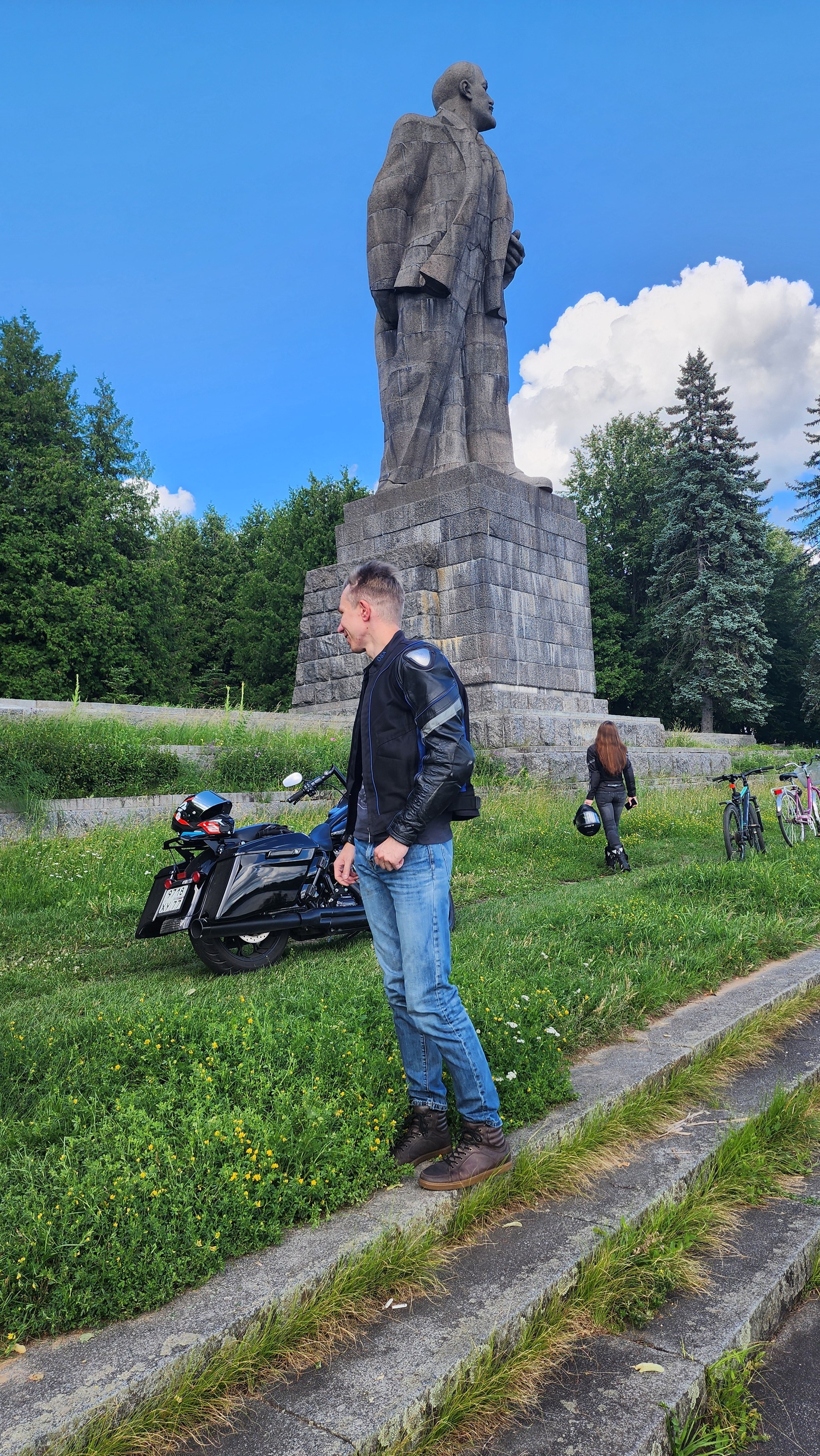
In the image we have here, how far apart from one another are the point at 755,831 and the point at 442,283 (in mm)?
10441

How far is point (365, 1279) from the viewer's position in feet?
7.63

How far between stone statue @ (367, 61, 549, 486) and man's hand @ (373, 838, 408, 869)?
13.8 m

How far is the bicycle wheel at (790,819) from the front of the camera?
10594 mm

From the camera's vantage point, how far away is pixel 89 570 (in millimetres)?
27516

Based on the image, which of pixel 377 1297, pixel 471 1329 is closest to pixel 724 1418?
pixel 471 1329

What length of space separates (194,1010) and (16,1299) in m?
1.92

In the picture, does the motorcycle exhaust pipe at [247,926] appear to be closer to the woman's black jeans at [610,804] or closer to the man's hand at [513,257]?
the woman's black jeans at [610,804]

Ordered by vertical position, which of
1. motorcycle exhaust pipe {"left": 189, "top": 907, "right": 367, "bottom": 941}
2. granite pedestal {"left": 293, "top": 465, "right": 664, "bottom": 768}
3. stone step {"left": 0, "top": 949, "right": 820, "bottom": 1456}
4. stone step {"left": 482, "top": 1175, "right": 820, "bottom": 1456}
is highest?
granite pedestal {"left": 293, "top": 465, "right": 664, "bottom": 768}

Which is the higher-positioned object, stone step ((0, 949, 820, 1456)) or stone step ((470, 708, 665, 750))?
stone step ((470, 708, 665, 750))

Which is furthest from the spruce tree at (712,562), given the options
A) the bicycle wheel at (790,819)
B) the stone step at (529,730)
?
the bicycle wheel at (790,819)

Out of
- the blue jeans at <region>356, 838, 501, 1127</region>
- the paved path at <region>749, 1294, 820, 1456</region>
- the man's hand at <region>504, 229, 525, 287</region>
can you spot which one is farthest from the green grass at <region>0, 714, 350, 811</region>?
the man's hand at <region>504, 229, 525, 287</region>

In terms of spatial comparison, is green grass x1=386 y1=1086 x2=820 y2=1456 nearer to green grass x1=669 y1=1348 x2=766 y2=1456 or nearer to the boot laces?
green grass x1=669 y1=1348 x2=766 y2=1456

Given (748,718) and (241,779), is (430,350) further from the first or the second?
(748,718)

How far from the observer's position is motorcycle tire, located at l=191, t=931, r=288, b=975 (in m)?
5.69
